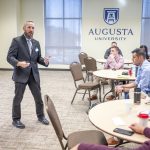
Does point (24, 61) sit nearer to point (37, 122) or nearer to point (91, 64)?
point (37, 122)

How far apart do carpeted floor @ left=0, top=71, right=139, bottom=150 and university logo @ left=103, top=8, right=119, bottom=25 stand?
10.6 ft

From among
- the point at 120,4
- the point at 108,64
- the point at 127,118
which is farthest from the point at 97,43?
the point at 127,118

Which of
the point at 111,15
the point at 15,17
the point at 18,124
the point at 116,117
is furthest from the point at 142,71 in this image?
the point at 15,17

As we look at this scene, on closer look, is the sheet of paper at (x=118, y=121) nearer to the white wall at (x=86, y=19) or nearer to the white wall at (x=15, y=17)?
the white wall at (x=86, y=19)

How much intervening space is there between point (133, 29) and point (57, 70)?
3.04m

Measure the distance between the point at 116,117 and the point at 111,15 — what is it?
7.52 m

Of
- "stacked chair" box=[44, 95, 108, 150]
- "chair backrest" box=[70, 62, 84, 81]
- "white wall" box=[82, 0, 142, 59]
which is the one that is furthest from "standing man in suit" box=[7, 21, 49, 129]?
"white wall" box=[82, 0, 142, 59]

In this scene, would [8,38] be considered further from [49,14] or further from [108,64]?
[108,64]

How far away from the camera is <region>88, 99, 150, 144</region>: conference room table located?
207cm

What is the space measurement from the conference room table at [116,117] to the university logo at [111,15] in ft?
22.8

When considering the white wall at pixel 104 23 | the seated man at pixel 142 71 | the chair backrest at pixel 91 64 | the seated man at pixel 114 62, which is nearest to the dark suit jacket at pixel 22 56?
the seated man at pixel 142 71

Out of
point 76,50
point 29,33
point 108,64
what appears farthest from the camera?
point 76,50

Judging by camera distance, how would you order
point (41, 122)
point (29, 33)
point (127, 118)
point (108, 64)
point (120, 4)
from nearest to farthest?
point (127, 118), point (29, 33), point (41, 122), point (108, 64), point (120, 4)

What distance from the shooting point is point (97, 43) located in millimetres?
9773
